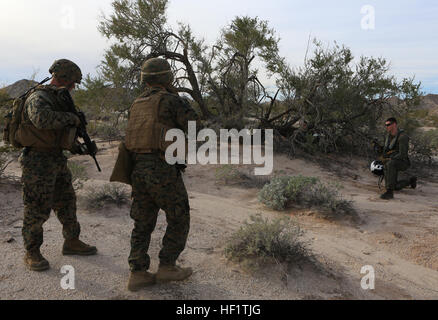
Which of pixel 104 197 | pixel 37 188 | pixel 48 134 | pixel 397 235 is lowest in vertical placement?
pixel 397 235

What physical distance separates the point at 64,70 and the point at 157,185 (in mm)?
1365

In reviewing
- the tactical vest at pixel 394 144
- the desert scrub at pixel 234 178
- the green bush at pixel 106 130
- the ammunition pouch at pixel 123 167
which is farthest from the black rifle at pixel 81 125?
the green bush at pixel 106 130

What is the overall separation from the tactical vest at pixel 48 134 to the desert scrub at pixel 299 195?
3.39m

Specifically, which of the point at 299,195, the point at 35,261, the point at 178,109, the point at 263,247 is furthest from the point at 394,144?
the point at 35,261

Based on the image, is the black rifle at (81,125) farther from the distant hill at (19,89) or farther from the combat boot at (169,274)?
the distant hill at (19,89)

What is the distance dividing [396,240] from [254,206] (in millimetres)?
2153

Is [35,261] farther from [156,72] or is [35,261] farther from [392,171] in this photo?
[392,171]

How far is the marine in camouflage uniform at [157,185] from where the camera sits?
264cm

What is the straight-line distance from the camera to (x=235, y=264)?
3.28 meters

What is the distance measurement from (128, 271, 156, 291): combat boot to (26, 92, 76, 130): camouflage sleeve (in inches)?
52.0

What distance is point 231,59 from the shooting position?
1088 centimetres

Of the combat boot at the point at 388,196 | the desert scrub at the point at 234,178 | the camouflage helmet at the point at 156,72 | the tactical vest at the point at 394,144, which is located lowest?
the combat boot at the point at 388,196

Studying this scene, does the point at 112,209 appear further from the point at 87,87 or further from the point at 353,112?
the point at 353,112
